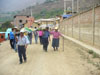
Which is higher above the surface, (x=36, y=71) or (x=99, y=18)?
(x=99, y=18)

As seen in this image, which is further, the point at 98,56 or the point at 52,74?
the point at 98,56

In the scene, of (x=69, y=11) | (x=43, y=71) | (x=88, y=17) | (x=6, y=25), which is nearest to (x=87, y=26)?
(x=88, y=17)

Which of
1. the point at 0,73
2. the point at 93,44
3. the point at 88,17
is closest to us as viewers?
the point at 0,73

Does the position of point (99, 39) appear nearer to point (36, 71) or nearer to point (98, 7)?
point (98, 7)

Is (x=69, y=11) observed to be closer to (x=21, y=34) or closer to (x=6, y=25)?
(x=6, y=25)

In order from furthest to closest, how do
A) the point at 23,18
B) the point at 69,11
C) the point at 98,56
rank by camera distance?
the point at 23,18 < the point at 69,11 < the point at 98,56

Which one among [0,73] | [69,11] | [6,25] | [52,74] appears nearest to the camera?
[52,74]

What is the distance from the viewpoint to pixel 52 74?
770 centimetres

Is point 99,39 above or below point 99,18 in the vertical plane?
below

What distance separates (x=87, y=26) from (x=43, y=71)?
422 inches

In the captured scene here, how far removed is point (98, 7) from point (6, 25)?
78974 mm

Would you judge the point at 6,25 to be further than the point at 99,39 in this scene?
Yes

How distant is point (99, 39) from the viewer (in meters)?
14.2

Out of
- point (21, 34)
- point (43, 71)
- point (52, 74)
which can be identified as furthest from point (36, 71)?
point (21, 34)
